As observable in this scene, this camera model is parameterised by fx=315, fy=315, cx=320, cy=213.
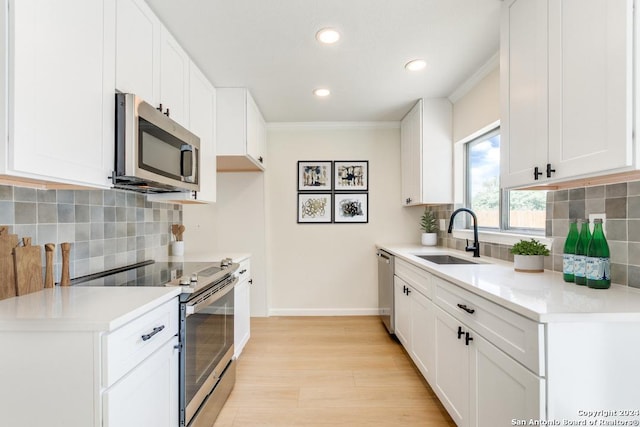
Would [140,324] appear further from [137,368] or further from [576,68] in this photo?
[576,68]

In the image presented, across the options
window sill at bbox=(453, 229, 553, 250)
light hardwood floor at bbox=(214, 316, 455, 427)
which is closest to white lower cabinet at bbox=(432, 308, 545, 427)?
light hardwood floor at bbox=(214, 316, 455, 427)

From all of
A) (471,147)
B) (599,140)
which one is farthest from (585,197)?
(471,147)

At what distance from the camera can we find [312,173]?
4.01m

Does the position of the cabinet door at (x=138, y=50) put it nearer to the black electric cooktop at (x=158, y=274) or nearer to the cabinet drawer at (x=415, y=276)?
the black electric cooktop at (x=158, y=274)

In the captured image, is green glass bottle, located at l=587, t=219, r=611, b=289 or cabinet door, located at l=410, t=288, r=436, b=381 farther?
cabinet door, located at l=410, t=288, r=436, b=381

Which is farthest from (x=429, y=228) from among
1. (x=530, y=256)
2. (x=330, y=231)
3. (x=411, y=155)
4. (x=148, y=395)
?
(x=148, y=395)

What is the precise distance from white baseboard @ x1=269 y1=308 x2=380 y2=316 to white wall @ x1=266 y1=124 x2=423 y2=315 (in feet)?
0.04

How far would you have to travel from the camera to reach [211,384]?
184 cm

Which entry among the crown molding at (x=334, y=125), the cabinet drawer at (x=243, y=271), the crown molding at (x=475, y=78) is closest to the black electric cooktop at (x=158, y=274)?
the cabinet drawer at (x=243, y=271)

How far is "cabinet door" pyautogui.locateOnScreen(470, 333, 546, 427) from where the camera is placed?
1082 millimetres

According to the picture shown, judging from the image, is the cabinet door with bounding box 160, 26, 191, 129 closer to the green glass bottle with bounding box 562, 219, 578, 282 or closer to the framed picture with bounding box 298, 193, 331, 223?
the framed picture with bounding box 298, 193, 331, 223

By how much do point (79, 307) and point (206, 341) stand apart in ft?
2.59

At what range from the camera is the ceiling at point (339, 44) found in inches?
70.8

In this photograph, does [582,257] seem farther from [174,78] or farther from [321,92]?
[174,78]
